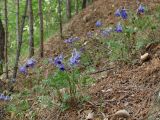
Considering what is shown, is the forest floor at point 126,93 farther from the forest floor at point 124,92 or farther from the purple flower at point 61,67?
the purple flower at point 61,67

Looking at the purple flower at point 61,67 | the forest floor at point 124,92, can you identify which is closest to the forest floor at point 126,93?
the forest floor at point 124,92

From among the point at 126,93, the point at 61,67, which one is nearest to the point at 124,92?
the point at 126,93

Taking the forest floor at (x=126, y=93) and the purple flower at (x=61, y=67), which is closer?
the forest floor at (x=126, y=93)

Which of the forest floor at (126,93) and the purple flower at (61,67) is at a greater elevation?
the purple flower at (61,67)

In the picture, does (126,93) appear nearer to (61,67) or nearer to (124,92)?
(124,92)

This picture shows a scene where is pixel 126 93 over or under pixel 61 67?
under

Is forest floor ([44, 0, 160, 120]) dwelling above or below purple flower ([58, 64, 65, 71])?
below

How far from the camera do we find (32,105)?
17.4 ft

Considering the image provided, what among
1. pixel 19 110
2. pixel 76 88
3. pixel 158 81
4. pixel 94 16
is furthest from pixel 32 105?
pixel 94 16

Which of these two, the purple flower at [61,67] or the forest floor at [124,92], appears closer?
the forest floor at [124,92]

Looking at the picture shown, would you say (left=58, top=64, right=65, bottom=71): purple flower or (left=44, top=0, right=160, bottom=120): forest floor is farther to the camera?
(left=58, top=64, right=65, bottom=71): purple flower

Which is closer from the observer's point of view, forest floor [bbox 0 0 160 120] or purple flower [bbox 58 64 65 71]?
forest floor [bbox 0 0 160 120]

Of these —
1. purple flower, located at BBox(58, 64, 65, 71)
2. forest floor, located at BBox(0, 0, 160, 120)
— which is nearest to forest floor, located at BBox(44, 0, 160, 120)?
forest floor, located at BBox(0, 0, 160, 120)

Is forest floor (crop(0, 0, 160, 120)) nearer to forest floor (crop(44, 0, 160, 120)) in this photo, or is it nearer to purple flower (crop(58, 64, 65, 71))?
forest floor (crop(44, 0, 160, 120))
